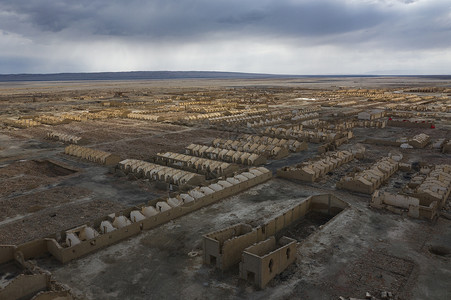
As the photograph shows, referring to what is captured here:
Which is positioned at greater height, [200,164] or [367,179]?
[367,179]

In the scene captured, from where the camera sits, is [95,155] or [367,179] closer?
[367,179]

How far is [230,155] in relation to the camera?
93.4 ft

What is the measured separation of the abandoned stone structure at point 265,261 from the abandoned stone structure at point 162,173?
9.44 meters

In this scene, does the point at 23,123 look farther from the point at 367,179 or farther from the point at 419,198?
the point at 419,198

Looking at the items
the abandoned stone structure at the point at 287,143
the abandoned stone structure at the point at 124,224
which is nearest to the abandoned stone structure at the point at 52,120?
the abandoned stone structure at the point at 287,143

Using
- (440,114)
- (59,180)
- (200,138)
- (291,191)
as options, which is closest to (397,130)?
(440,114)

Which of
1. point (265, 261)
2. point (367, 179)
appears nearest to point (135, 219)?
point (265, 261)

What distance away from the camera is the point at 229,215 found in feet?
57.6

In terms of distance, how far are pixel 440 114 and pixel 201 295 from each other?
60.6 meters

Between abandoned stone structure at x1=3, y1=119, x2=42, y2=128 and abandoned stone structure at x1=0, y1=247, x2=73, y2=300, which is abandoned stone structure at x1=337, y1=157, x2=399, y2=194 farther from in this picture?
abandoned stone structure at x1=3, y1=119, x2=42, y2=128

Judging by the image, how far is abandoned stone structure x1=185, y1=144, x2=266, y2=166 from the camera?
27.2 meters

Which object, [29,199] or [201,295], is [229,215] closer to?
[201,295]

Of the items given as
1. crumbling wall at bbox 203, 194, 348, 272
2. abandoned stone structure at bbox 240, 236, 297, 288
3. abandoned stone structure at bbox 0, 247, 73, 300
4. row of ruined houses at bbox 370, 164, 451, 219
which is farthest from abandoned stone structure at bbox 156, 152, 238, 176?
abandoned stone structure at bbox 0, 247, 73, 300

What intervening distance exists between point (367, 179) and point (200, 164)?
11.2 meters
